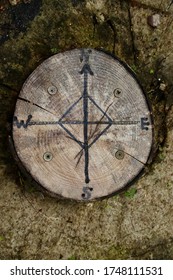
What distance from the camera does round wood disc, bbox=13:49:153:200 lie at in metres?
3.54

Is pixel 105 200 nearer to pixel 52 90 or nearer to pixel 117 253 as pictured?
pixel 117 253

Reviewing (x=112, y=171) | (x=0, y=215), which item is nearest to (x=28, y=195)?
(x=0, y=215)

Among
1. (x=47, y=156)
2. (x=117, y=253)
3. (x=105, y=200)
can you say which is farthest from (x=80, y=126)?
(x=117, y=253)

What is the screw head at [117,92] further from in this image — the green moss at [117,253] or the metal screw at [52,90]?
the green moss at [117,253]

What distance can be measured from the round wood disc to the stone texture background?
1.71 feet

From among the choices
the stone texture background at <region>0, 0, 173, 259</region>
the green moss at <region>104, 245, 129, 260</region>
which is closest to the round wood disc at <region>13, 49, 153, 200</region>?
the stone texture background at <region>0, 0, 173, 259</region>

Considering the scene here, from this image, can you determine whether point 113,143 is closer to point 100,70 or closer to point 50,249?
point 100,70

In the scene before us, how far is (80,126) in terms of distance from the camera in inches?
140

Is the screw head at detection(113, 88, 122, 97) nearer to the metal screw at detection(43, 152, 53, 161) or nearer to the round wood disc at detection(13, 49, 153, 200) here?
the round wood disc at detection(13, 49, 153, 200)

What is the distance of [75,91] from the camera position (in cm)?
357

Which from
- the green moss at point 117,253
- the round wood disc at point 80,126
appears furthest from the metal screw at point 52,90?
the green moss at point 117,253

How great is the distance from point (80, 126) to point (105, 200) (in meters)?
1.00

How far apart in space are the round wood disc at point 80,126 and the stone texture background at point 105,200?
1.71 feet

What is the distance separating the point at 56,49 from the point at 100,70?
2.26 feet
